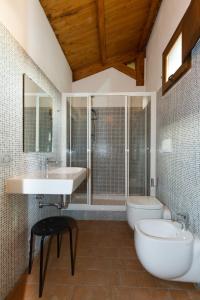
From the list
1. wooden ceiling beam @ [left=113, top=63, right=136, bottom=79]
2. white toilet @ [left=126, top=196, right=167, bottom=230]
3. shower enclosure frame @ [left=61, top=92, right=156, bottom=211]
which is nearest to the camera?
white toilet @ [left=126, top=196, right=167, bottom=230]

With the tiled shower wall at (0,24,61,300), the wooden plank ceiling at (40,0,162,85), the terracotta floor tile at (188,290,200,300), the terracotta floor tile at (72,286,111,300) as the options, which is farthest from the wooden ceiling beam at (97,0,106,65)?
the terracotta floor tile at (188,290,200,300)

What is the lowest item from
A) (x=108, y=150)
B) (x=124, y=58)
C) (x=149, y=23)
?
(x=108, y=150)

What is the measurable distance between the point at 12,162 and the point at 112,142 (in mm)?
1982

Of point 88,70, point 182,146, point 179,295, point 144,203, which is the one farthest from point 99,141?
point 179,295

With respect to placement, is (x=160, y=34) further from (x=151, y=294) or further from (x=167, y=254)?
(x=151, y=294)

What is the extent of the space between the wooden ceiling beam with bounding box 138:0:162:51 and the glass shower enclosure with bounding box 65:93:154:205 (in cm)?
103

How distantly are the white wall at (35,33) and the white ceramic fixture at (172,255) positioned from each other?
1.88m

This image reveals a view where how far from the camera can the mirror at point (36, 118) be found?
81.3 inches

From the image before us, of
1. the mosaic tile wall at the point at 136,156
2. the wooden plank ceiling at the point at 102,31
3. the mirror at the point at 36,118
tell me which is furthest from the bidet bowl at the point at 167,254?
the wooden plank ceiling at the point at 102,31

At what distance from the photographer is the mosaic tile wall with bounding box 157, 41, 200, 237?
1782mm

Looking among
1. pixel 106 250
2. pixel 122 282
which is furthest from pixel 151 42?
pixel 122 282

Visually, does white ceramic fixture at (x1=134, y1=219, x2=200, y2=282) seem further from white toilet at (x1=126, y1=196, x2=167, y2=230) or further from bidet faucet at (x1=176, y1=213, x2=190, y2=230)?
white toilet at (x1=126, y1=196, x2=167, y2=230)

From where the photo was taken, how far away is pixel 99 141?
3.57 metres

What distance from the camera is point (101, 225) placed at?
3168 millimetres
